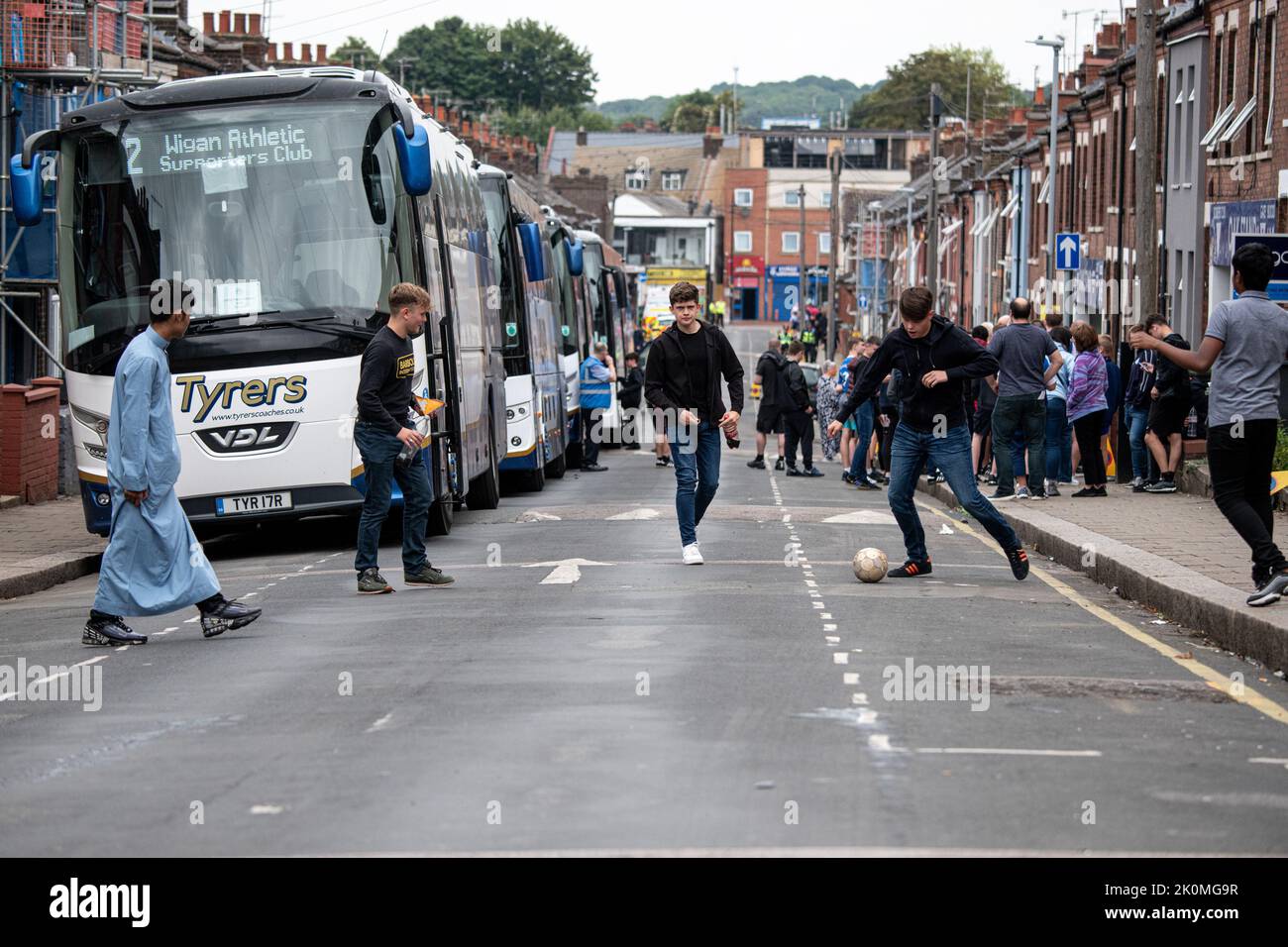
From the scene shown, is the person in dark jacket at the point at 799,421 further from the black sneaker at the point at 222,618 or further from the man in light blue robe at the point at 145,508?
the man in light blue robe at the point at 145,508

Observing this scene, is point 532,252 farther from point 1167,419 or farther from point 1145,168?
point 1167,419

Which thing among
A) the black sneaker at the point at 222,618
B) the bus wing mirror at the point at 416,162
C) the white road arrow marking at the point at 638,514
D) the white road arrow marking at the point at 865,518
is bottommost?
the white road arrow marking at the point at 865,518

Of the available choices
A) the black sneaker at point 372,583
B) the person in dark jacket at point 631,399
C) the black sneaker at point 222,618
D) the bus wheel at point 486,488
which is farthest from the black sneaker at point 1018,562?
the person in dark jacket at point 631,399

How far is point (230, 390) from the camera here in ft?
53.6

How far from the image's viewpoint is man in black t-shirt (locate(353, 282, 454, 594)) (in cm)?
1317

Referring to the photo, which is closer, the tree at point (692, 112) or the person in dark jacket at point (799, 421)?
the person in dark jacket at point (799, 421)

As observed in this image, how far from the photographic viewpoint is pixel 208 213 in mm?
16484

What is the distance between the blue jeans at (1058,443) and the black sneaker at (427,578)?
33.2 feet

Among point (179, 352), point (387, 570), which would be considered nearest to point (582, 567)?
point (387, 570)

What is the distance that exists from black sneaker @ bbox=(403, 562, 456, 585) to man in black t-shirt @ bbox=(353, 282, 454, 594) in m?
0.39

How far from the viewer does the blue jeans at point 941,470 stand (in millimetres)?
13906

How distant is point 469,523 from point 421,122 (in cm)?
419
